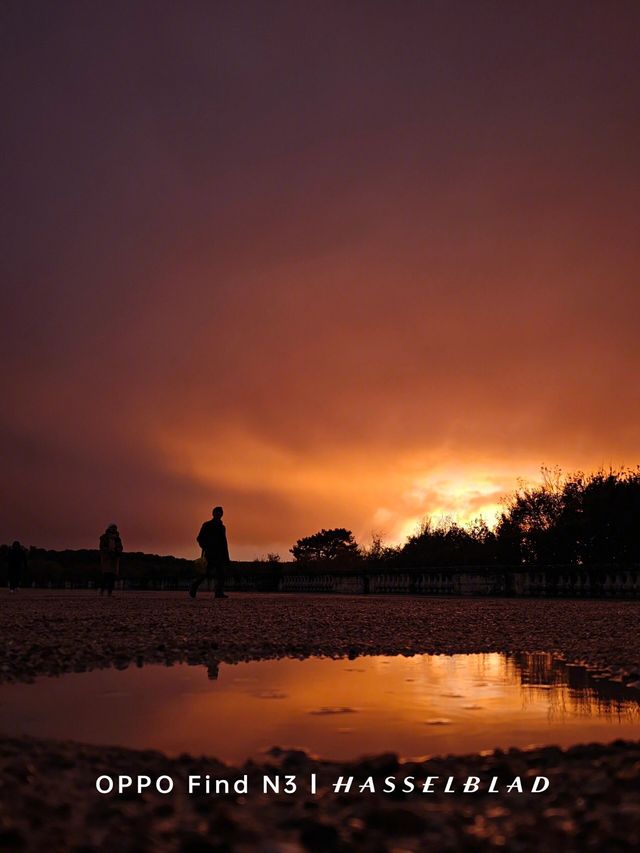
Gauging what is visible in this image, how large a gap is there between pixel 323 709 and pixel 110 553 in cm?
2190

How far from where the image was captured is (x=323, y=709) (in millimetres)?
5289

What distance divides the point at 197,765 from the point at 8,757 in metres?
0.89

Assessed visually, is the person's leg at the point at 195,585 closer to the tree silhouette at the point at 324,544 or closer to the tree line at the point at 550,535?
the tree line at the point at 550,535

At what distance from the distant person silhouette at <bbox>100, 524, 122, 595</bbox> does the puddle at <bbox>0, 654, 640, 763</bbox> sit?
63.7 feet

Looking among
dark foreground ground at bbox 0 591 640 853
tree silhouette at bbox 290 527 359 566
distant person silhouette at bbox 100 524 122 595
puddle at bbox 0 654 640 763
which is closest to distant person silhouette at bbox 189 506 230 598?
distant person silhouette at bbox 100 524 122 595

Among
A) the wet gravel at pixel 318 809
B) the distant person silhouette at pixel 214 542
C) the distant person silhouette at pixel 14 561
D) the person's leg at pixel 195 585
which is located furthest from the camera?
the distant person silhouette at pixel 14 561

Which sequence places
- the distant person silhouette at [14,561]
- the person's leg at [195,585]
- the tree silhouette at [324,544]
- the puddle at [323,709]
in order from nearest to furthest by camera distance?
the puddle at [323,709], the person's leg at [195,585], the distant person silhouette at [14,561], the tree silhouette at [324,544]

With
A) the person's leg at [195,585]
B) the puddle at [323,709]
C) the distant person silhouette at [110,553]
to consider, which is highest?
the distant person silhouette at [110,553]

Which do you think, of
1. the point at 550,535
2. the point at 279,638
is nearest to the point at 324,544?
the point at 550,535

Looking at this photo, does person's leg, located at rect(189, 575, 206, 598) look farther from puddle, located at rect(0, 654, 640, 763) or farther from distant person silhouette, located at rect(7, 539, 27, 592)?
puddle, located at rect(0, 654, 640, 763)

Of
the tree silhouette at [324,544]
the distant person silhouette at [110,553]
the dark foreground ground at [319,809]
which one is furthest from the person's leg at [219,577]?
the tree silhouette at [324,544]

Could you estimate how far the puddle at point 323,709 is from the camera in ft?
14.3

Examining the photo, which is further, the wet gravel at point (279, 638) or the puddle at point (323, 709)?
the wet gravel at point (279, 638)

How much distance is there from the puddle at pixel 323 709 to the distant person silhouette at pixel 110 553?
63.7ft
